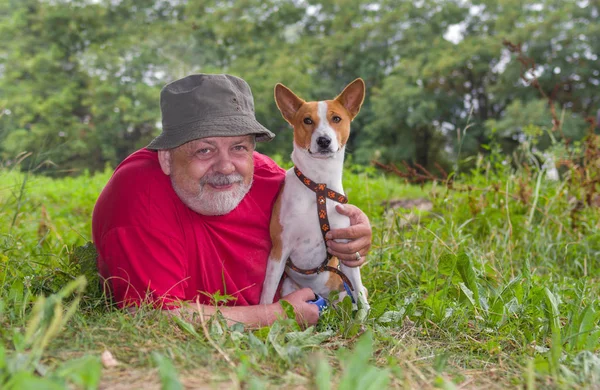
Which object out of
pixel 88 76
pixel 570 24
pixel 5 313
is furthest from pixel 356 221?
pixel 88 76

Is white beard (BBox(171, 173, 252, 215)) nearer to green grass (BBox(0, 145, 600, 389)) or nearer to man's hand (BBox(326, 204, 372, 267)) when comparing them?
man's hand (BBox(326, 204, 372, 267))

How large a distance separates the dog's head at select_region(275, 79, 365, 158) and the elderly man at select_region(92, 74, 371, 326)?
0.63 feet

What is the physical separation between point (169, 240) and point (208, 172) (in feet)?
1.28

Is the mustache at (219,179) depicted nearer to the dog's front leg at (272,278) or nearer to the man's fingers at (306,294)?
the dog's front leg at (272,278)

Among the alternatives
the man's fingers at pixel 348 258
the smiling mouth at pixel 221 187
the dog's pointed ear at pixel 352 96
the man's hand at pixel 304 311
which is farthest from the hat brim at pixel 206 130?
the man's hand at pixel 304 311

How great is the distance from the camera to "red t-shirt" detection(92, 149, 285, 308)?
96.7 inches

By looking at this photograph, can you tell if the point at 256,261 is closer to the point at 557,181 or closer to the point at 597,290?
the point at 597,290

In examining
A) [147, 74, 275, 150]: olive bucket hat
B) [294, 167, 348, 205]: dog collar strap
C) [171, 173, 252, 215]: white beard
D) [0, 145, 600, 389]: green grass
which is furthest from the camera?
[294, 167, 348, 205]: dog collar strap

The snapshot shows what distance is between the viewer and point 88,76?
2336 cm

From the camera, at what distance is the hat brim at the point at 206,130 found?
8.26 ft

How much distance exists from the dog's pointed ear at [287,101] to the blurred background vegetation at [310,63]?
14.2 m

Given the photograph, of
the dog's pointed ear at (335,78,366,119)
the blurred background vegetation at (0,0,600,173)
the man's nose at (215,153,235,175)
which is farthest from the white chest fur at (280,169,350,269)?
the blurred background vegetation at (0,0,600,173)

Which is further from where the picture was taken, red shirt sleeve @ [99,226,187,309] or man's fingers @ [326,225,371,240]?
man's fingers @ [326,225,371,240]

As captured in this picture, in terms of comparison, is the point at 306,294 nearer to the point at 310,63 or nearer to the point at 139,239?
the point at 139,239
